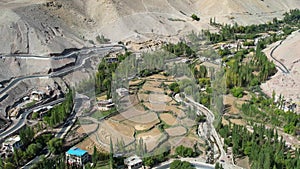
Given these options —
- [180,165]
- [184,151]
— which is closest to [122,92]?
[184,151]

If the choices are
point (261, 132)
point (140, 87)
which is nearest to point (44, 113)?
point (140, 87)

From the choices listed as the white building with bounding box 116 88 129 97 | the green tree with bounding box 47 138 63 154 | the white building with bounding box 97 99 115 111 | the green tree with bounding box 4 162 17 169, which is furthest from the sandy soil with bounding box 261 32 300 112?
the green tree with bounding box 4 162 17 169

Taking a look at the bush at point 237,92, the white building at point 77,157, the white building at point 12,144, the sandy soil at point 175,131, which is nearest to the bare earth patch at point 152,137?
the sandy soil at point 175,131

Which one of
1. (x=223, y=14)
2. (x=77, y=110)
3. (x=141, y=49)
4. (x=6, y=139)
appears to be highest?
(x=223, y=14)

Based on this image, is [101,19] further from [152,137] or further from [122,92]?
[152,137]

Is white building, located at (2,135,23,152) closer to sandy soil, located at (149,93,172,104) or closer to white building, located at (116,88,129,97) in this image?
white building, located at (116,88,129,97)

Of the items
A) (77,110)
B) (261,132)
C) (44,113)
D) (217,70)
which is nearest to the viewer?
(261,132)

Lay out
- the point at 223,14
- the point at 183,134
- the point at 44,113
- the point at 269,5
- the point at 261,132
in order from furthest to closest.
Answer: the point at 269,5, the point at 223,14, the point at 44,113, the point at 261,132, the point at 183,134

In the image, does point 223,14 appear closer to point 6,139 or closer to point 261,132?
point 261,132
